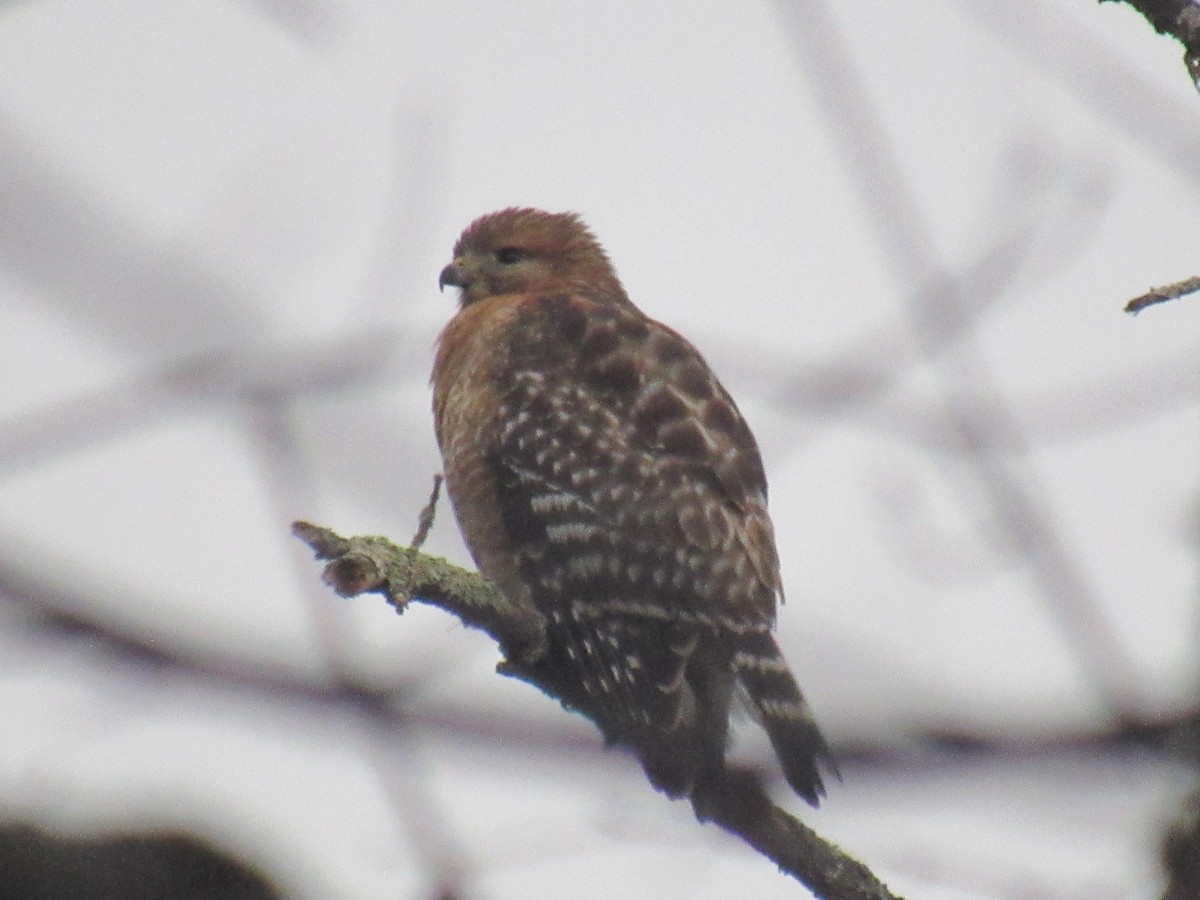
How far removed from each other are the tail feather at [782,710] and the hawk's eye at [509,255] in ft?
12.1

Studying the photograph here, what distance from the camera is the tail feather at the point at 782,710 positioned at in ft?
14.2

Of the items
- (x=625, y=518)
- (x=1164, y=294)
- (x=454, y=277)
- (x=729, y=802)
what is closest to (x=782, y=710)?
(x=729, y=802)

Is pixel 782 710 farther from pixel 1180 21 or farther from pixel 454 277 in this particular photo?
pixel 454 277

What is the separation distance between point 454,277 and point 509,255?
1.19 feet

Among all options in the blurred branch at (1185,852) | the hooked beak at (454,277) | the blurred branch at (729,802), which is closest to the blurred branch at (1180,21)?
the blurred branch at (1185,852)

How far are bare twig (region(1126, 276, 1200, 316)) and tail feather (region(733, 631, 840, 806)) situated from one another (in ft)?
5.79

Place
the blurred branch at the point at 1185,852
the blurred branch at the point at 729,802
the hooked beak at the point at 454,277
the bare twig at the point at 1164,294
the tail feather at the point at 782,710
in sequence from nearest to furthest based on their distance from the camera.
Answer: the blurred branch at the point at 1185,852, the bare twig at the point at 1164,294, the blurred branch at the point at 729,802, the tail feather at the point at 782,710, the hooked beak at the point at 454,277

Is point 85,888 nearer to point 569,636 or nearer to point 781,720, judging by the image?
point 781,720

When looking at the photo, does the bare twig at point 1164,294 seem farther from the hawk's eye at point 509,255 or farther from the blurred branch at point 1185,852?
the hawk's eye at point 509,255

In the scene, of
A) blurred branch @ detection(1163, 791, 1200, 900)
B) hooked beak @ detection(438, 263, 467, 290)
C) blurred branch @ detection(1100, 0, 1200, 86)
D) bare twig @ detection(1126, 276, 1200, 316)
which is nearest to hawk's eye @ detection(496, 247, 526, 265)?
hooked beak @ detection(438, 263, 467, 290)

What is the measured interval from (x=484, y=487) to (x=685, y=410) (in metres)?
0.92

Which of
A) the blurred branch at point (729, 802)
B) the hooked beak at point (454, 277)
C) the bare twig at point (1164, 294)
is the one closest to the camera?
the bare twig at point (1164, 294)

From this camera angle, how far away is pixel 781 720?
4777 mm

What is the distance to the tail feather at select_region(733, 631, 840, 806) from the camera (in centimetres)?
432
